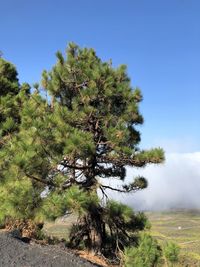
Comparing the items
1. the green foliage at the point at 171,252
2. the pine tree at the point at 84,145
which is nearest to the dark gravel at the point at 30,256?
the pine tree at the point at 84,145

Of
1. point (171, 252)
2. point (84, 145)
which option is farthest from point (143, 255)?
point (84, 145)

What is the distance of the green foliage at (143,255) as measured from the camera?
53.4ft

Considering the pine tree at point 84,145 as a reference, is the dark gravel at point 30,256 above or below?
below

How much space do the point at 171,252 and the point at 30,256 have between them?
6266mm

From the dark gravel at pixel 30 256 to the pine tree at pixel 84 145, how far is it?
1.48 meters

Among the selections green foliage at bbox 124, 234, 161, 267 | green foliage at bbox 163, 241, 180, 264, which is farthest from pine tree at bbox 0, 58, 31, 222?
green foliage at bbox 163, 241, 180, 264

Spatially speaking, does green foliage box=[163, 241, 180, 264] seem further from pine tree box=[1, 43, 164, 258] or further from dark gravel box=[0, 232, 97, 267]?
dark gravel box=[0, 232, 97, 267]

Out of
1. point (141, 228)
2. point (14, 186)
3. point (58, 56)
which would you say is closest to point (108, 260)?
point (141, 228)

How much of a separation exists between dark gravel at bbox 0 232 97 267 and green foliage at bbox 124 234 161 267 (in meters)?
2.72

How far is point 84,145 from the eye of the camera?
1673cm

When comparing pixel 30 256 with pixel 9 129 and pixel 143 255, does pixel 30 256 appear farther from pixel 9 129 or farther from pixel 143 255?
pixel 9 129

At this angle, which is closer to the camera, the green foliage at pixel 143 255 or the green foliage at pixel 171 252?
the green foliage at pixel 143 255

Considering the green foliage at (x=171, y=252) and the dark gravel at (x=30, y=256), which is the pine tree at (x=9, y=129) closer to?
the dark gravel at (x=30, y=256)

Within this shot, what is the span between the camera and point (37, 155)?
17312 millimetres
